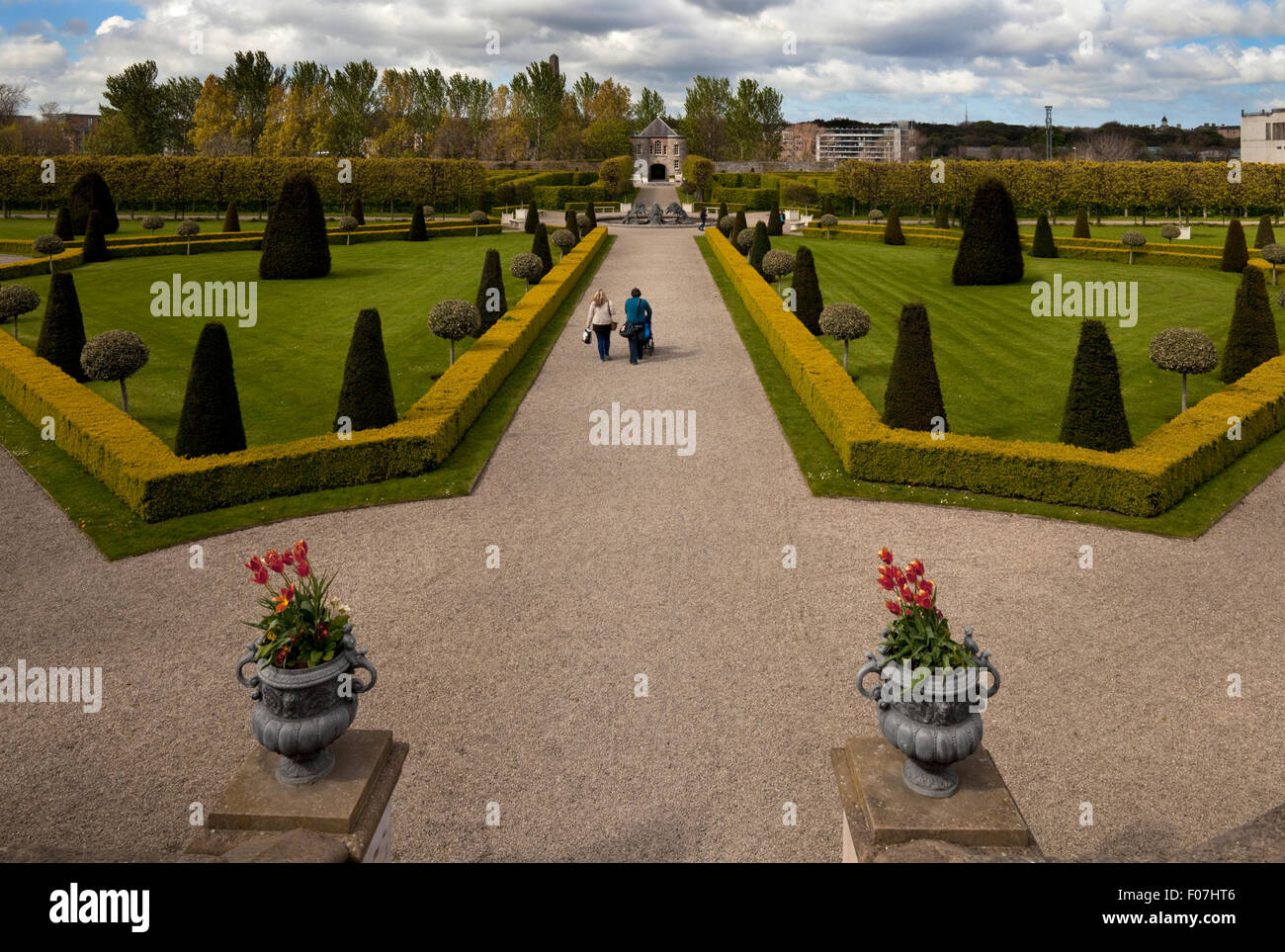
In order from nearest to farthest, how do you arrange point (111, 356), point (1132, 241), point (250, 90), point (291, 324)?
point (111, 356), point (291, 324), point (1132, 241), point (250, 90)

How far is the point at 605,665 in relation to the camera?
32.1 ft

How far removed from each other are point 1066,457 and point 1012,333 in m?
13.3

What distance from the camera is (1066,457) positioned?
1444cm

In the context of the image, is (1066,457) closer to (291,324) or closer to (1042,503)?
(1042,503)

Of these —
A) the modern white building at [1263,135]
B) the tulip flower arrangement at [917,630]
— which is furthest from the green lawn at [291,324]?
the modern white building at [1263,135]

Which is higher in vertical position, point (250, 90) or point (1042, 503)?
point (250, 90)

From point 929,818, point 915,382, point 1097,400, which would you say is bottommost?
point 929,818

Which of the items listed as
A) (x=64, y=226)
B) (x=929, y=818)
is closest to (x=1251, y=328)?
(x=929, y=818)

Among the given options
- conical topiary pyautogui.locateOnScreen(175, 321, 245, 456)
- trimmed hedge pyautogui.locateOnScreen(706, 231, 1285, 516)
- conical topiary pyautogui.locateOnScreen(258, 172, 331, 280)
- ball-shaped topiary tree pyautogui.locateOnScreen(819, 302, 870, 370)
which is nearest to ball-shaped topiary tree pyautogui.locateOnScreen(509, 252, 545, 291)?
conical topiary pyautogui.locateOnScreen(258, 172, 331, 280)

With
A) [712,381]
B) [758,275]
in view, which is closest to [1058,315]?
[758,275]

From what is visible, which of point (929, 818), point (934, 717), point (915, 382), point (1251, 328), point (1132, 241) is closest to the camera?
point (929, 818)

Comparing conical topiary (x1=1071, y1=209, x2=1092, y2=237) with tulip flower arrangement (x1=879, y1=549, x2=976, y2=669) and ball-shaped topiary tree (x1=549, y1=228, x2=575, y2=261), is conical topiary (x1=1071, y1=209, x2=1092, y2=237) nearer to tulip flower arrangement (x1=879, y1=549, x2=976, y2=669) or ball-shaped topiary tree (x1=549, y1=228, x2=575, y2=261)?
ball-shaped topiary tree (x1=549, y1=228, x2=575, y2=261)

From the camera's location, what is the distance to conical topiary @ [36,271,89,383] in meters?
21.6

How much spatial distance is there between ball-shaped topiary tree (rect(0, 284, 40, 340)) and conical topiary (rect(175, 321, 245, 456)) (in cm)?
1391
